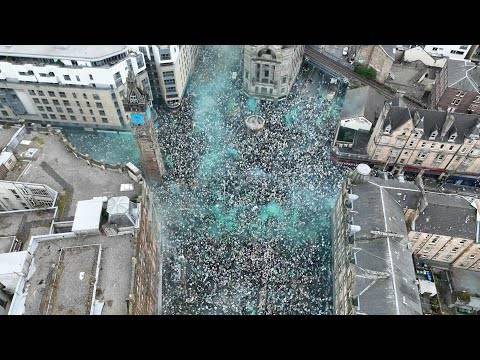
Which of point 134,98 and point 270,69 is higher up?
point 270,69

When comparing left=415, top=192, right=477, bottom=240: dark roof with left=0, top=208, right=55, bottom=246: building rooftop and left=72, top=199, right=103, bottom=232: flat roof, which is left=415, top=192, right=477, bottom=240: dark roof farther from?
left=0, top=208, right=55, bottom=246: building rooftop

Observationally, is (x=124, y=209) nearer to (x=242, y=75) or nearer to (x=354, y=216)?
(x=354, y=216)

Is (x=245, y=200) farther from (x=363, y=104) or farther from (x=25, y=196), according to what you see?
(x=25, y=196)

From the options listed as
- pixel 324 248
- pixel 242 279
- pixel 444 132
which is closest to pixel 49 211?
pixel 242 279

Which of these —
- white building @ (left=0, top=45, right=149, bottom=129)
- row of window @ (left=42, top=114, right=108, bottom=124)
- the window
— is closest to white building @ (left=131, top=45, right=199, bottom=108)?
white building @ (left=0, top=45, right=149, bottom=129)

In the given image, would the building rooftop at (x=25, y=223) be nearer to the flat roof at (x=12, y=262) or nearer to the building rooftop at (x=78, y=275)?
the building rooftop at (x=78, y=275)

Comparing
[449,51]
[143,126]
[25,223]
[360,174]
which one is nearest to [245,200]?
[360,174]

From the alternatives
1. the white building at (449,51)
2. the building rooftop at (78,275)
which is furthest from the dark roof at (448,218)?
the building rooftop at (78,275)
